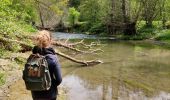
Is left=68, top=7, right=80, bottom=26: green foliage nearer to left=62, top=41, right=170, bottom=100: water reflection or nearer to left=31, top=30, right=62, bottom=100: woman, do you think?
left=62, top=41, right=170, bottom=100: water reflection

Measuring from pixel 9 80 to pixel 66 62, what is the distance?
804cm

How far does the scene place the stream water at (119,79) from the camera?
14.4m

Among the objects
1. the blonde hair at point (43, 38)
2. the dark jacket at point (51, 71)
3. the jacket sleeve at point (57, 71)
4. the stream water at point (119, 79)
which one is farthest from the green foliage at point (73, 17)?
the blonde hair at point (43, 38)

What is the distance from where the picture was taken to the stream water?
567 inches

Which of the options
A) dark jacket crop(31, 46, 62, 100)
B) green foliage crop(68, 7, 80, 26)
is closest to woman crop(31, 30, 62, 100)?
dark jacket crop(31, 46, 62, 100)

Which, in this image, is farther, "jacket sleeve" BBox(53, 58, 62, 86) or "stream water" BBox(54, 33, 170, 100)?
"stream water" BBox(54, 33, 170, 100)

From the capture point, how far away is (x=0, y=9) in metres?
16.1

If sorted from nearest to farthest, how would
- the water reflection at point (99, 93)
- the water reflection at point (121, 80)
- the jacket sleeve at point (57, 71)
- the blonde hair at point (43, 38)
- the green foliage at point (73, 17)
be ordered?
1. the blonde hair at point (43, 38)
2. the jacket sleeve at point (57, 71)
3. the water reflection at point (99, 93)
4. the water reflection at point (121, 80)
5. the green foliage at point (73, 17)

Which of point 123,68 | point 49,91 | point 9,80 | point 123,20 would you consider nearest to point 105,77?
point 123,68

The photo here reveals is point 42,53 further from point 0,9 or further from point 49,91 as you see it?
point 0,9

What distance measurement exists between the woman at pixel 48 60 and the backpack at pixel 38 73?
0.11 m

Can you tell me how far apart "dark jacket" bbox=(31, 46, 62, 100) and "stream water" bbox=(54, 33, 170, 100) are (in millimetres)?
6397

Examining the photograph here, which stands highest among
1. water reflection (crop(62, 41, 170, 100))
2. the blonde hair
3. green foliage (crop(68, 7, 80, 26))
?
the blonde hair

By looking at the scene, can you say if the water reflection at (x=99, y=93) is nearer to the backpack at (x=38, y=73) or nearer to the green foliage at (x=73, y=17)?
the backpack at (x=38, y=73)
